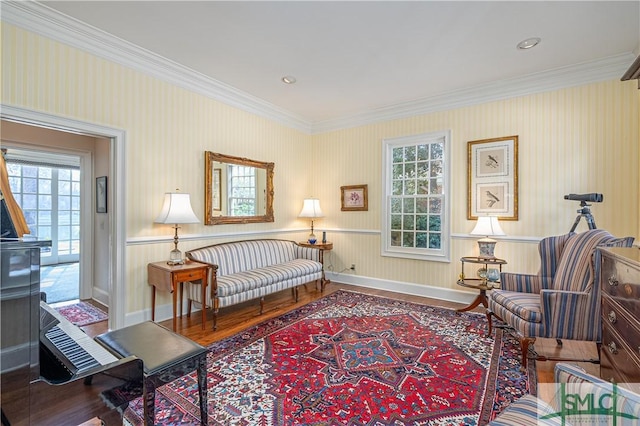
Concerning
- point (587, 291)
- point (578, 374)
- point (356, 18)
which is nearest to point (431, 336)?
point (587, 291)

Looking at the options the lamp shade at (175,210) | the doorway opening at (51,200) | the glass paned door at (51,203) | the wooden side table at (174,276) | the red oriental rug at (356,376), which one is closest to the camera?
the red oriental rug at (356,376)

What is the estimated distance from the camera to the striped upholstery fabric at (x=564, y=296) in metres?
2.21

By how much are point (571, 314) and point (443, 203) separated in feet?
7.40

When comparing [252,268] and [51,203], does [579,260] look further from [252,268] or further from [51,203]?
[51,203]

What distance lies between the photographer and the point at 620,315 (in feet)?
5.05

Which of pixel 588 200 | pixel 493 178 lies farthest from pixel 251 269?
pixel 588 200

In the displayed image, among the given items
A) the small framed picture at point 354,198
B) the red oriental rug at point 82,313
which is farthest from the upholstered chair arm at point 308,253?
the red oriental rug at point 82,313

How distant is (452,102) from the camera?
415 cm

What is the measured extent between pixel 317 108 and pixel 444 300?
3.46 metres

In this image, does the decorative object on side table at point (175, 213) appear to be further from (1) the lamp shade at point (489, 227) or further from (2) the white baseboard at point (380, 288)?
(1) the lamp shade at point (489, 227)

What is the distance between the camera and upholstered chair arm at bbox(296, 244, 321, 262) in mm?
4628

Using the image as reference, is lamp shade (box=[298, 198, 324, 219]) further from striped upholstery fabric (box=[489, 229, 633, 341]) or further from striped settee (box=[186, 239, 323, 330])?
striped upholstery fabric (box=[489, 229, 633, 341])

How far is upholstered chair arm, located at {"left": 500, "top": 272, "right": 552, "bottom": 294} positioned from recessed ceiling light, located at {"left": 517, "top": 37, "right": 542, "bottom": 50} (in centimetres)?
225

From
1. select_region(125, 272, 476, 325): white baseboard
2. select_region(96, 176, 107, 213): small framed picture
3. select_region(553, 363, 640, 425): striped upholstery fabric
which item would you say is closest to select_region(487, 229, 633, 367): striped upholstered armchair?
select_region(553, 363, 640, 425): striped upholstery fabric
